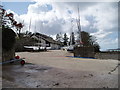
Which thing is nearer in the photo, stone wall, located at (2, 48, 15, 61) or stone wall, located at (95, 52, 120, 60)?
stone wall, located at (2, 48, 15, 61)

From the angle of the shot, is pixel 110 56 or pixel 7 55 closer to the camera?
pixel 7 55

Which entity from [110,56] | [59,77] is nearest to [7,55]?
[59,77]

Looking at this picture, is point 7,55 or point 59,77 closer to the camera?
point 59,77

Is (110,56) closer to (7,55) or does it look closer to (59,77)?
(59,77)

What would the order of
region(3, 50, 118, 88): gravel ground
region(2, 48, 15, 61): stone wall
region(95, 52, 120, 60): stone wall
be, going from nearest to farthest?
region(3, 50, 118, 88): gravel ground
region(2, 48, 15, 61): stone wall
region(95, 52, 120, 60): stone wall

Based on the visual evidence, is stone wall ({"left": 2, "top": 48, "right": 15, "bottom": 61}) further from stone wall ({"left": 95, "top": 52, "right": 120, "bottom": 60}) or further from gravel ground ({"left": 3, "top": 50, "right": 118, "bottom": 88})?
stone wall ({"left": 95, "top": 52, "right": 120, "bottom": 60})

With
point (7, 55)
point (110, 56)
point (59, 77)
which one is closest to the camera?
point (59, 77)

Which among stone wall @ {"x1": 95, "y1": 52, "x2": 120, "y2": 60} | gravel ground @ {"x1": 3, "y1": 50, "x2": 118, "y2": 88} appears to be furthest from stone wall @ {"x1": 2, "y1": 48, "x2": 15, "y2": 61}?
stone wall @ {"x1": 95, "y1": 52, "x2": 120, "y2": 60}

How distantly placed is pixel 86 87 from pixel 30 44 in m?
32.2

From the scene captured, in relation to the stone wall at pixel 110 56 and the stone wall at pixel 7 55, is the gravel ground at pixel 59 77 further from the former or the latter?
the stone wall at pixel 110 56

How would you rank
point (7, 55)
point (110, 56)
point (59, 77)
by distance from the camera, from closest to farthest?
point (59, 77) < point (7, 55) < point (110, 56)

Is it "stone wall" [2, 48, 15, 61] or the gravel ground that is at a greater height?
"stone wall" [2, 48, 15, 61]

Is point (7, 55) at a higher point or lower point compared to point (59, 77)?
higher

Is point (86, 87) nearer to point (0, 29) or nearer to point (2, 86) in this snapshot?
point (2, 86)
